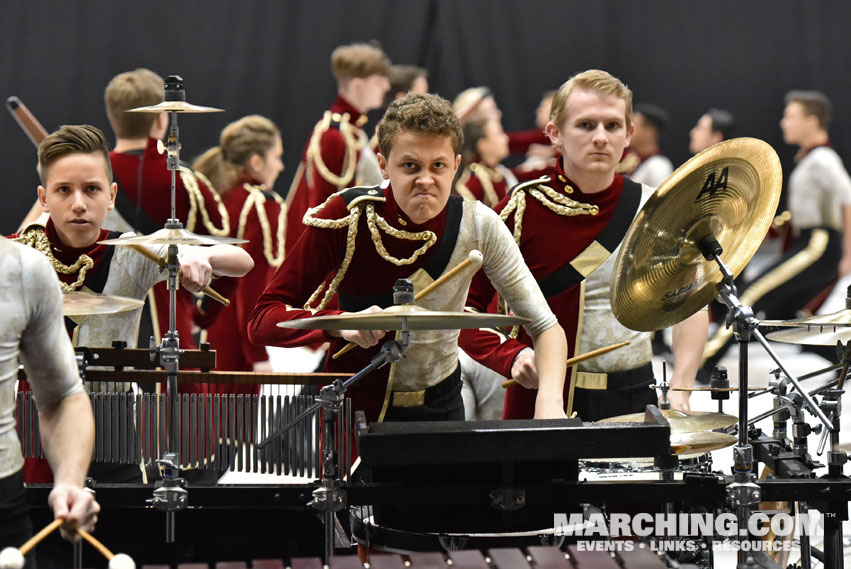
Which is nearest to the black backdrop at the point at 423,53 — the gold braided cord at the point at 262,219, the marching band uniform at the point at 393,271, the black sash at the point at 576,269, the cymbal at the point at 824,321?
the gold braided cord at the point at 262,219

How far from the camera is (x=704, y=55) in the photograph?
10.6 m

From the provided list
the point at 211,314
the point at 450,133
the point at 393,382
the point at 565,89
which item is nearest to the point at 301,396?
the point at 393,382

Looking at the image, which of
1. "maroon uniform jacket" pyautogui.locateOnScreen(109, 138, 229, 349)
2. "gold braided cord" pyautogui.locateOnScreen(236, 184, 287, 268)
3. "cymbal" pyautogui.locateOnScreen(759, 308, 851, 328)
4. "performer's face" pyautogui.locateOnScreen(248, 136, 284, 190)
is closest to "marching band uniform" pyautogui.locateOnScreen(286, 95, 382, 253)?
"performer's face" pyautogui.locateOnScreen(248, 136, 284, 190)

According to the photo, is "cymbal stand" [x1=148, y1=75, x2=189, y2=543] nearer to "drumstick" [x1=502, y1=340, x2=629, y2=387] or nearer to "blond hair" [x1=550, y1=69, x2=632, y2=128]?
"drumstick" [x1=502, y1=340, x2=629, y2=387]

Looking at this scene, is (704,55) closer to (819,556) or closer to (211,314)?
(211,314)

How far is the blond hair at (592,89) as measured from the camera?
369 cm

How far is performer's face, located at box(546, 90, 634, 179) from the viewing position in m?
3.66

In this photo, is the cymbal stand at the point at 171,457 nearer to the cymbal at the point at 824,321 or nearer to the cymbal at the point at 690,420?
the cymbal at the point at 690,420

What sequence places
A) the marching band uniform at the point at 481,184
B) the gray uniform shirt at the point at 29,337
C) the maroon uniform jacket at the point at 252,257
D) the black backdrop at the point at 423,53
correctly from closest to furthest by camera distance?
the gray uniform shirt at the point at 29,337, the maroon uniform jacket at the point at 252,257, the marching band uniform at the point at 481,184, the black backdrop at the point at 423,53

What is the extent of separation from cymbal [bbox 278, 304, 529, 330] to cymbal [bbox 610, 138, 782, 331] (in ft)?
1.73

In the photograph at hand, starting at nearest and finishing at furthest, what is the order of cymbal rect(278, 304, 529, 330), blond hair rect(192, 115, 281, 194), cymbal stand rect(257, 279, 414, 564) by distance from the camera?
1. cymbal rect(278, 304, 529, 330)
2. cymbal stand rect(257, 279, 414, 564)
3. blond hair rect(192, 115, 281, 194)

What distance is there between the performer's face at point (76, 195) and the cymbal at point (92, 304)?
34 cm

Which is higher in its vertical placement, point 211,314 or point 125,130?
point 125,130

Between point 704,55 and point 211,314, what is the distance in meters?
6.38
